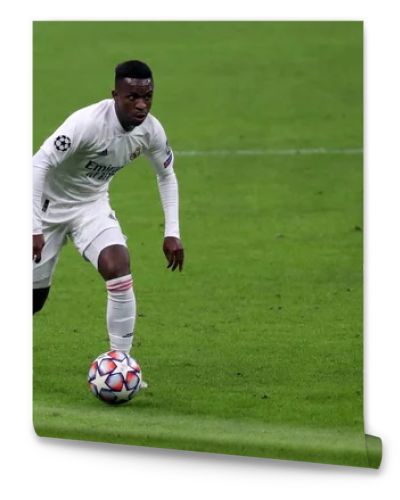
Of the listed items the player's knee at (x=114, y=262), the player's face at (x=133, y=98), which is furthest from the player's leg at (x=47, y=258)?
the player's face at (x=133, y=98)

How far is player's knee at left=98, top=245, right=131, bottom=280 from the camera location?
8453 millimetres

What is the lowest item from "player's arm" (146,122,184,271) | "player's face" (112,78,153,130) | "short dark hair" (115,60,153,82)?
"player's arm" (146,122,184,271)

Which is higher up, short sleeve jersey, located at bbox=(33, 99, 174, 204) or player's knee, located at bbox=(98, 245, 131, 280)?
short sleeve jersey, located at bbox=(33, 99, 174, 204)

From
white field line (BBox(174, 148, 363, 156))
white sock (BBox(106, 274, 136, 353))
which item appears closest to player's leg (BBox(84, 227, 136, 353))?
white sock (BBox(106, 274, 136, 353))

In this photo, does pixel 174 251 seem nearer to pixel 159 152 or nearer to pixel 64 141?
pixel 159 152

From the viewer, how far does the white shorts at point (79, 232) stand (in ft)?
28.0

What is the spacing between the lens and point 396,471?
7918mm

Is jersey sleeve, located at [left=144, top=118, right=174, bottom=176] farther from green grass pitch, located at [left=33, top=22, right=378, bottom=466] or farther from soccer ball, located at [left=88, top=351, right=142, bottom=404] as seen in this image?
soccer ball, located at [left=88, top=351, right=142, bottom=404]

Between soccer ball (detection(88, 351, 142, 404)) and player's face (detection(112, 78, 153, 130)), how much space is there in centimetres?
118

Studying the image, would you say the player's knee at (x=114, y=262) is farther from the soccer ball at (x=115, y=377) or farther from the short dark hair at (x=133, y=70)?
the short dark hair at (x=133, y=70)

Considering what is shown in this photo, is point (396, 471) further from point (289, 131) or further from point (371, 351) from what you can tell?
point (289, 131)

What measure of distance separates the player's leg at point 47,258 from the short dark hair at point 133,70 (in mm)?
850

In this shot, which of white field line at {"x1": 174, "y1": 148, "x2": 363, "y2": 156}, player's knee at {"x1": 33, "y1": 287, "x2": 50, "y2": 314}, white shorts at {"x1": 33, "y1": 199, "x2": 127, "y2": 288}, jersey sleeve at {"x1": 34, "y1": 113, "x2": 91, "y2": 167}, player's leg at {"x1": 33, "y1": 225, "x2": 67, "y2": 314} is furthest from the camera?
white field line at {"x1": 174, "y1": 148, "x2": 363, "y2": 156}

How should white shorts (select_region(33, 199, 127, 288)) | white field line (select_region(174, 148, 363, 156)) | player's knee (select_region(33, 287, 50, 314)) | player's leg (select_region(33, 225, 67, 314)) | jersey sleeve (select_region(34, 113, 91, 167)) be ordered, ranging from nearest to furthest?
jersey sleeve (select_region(34, 113, 91, 167))
white shorts (select_region(33, 199, 127, 288))
player's leg (select_region(33, 225, 67, 314))
player's knee (select_region(33, 287, 50, 314))
white field line (select_region(174, 148, 363, 156))
